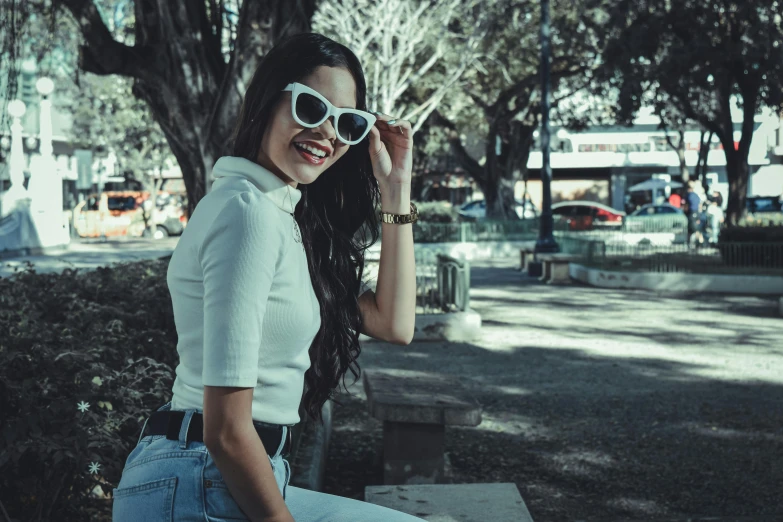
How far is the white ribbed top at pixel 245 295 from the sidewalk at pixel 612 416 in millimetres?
3555

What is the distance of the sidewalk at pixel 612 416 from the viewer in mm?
5648

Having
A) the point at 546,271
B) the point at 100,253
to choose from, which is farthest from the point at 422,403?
the point at 100,253

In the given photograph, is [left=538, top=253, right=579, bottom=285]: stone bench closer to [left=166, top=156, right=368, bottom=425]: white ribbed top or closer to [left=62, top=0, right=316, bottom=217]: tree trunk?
[left=62, top=0, right=316, bottom=217]: tree trunk

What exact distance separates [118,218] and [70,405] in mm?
39523

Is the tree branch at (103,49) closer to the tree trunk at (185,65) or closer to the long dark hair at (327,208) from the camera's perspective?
the tree trunk at (185,65)

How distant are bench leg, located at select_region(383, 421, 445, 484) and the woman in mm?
3192

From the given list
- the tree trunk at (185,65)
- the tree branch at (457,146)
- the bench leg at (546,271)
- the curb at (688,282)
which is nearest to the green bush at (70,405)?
the tree trunk at (185,65)

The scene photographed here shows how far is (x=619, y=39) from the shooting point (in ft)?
82.7

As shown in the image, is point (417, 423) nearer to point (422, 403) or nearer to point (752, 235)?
point (422, 403)

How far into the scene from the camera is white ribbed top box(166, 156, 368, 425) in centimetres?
179

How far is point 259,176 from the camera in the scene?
2027mm

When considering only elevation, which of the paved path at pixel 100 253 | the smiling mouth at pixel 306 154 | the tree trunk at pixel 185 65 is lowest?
the paved path at pixel 100 253

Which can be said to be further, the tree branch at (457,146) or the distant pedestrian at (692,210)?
the tree branch at (457,146)

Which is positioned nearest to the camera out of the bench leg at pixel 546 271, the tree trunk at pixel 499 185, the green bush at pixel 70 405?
the green bush at pixel 70 405
